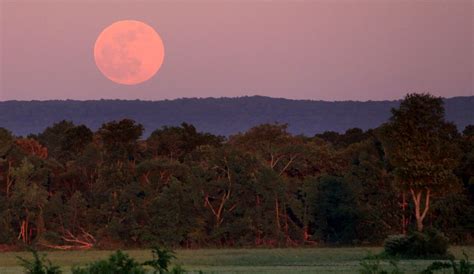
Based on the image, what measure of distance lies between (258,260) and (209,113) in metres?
143

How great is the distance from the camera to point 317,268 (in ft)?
135

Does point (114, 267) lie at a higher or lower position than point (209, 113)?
lower

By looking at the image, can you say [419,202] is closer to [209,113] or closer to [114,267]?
[114,267]

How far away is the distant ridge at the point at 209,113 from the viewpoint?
588 ft

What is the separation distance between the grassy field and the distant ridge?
11767 cm

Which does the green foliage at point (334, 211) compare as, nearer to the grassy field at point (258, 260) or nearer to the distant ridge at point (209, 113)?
the grassy field at point (258, 260)

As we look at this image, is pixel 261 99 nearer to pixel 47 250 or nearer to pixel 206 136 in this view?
pixel 206 136

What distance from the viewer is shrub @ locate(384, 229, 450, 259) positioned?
156 feet

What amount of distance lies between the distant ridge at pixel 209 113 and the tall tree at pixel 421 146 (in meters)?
119

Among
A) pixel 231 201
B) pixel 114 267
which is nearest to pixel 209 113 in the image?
pixel 231 201

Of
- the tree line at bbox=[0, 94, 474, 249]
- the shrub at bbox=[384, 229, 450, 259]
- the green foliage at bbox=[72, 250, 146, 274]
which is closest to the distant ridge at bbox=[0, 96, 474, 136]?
the tree line at bbox=[0, 94, 474, 249]

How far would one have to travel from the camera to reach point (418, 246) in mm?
47812

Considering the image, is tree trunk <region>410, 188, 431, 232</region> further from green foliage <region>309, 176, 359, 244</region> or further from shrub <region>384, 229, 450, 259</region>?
shrub <region>384, 229, 450, 259</region>

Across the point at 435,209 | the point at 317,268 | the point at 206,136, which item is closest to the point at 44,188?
the point at 206,136
